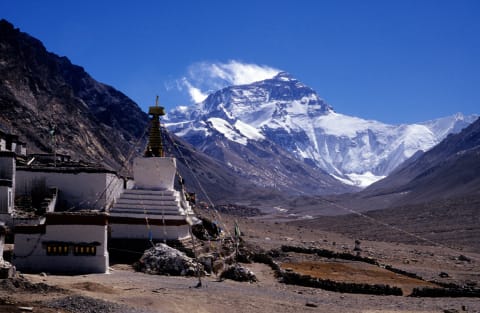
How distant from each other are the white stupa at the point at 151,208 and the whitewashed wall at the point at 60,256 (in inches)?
146

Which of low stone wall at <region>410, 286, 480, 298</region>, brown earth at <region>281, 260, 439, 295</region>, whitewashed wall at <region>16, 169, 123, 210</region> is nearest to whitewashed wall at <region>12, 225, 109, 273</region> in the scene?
whitewashed wall at <region>16, 169, 123, 210</region>

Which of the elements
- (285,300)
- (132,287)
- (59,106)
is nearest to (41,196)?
(132,287)

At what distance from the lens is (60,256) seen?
17844 millimetres

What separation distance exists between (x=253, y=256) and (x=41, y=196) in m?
8.49

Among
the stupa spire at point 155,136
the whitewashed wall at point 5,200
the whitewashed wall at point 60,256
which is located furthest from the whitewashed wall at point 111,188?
the whitewashed wall at point 60,256

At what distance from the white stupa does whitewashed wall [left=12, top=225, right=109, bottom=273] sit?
3.71 meters

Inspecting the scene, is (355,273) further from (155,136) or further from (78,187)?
(78,187)

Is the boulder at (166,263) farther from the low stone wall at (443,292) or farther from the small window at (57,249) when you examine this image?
the low stone wall at (443,292)

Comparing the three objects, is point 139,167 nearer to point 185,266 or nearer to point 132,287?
point 185,266

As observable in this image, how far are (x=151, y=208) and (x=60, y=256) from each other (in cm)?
520

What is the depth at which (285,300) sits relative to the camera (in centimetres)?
1627

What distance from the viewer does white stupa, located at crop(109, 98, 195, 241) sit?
2189 centimetres

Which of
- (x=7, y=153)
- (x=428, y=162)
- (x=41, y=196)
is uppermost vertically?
(x=428, y=162)

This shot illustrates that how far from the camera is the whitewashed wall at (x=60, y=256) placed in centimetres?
1767
